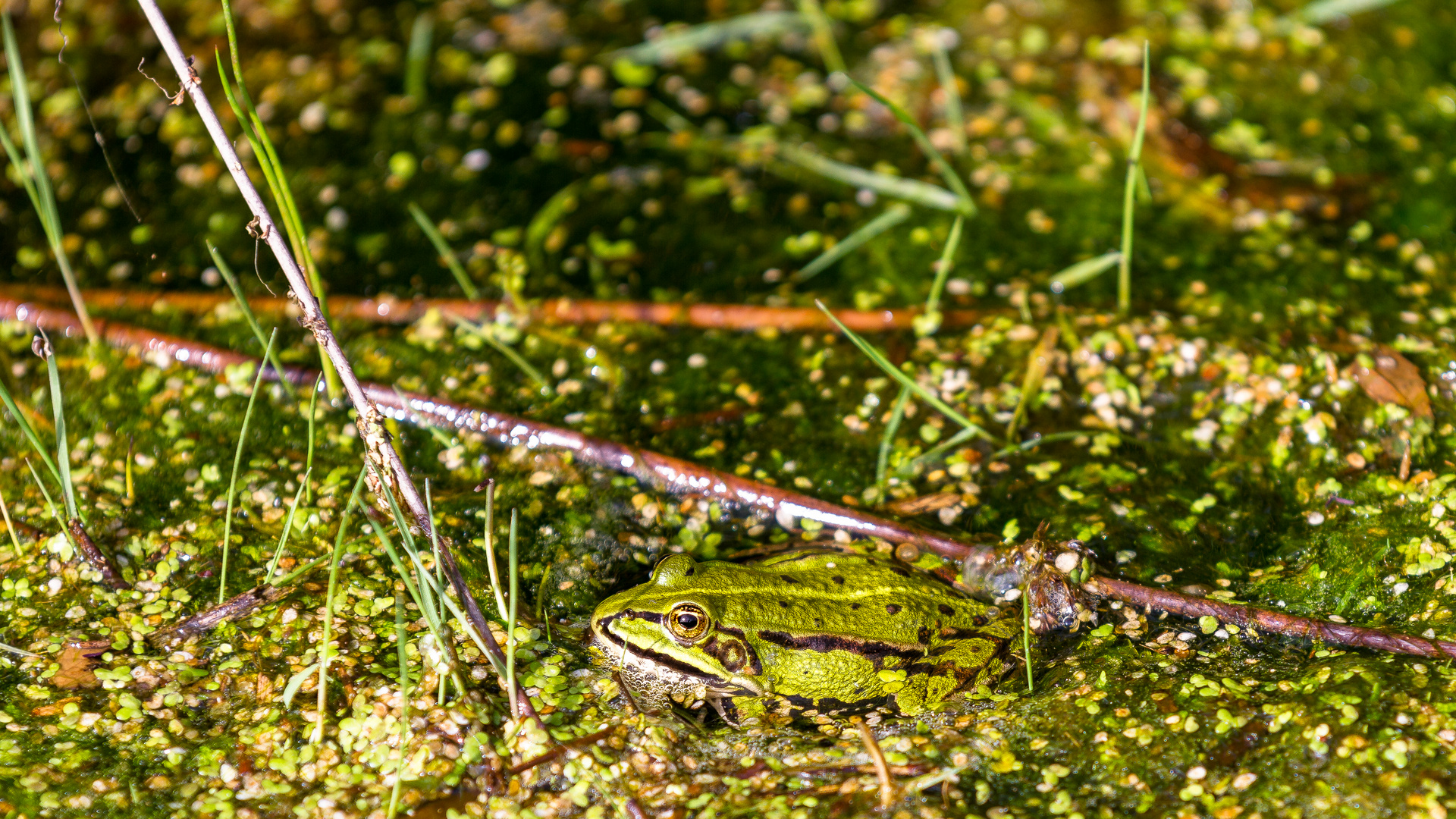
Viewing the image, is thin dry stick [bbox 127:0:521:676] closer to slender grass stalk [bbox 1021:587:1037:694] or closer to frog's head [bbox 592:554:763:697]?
frog's head [bbox 592:554:763:697]

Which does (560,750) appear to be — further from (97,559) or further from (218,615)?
(97,559)

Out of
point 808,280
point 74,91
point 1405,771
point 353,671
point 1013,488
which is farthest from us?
point 74,91

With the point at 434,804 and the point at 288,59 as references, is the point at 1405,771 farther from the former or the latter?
the point at 288,59

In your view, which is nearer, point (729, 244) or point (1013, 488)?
point (1013, 488)

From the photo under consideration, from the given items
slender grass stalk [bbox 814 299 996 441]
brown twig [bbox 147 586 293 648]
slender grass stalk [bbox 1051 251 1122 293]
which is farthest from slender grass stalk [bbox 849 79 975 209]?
brown twig [bbox 147 586 293 648]

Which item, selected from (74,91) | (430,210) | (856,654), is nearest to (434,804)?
(856,654)
